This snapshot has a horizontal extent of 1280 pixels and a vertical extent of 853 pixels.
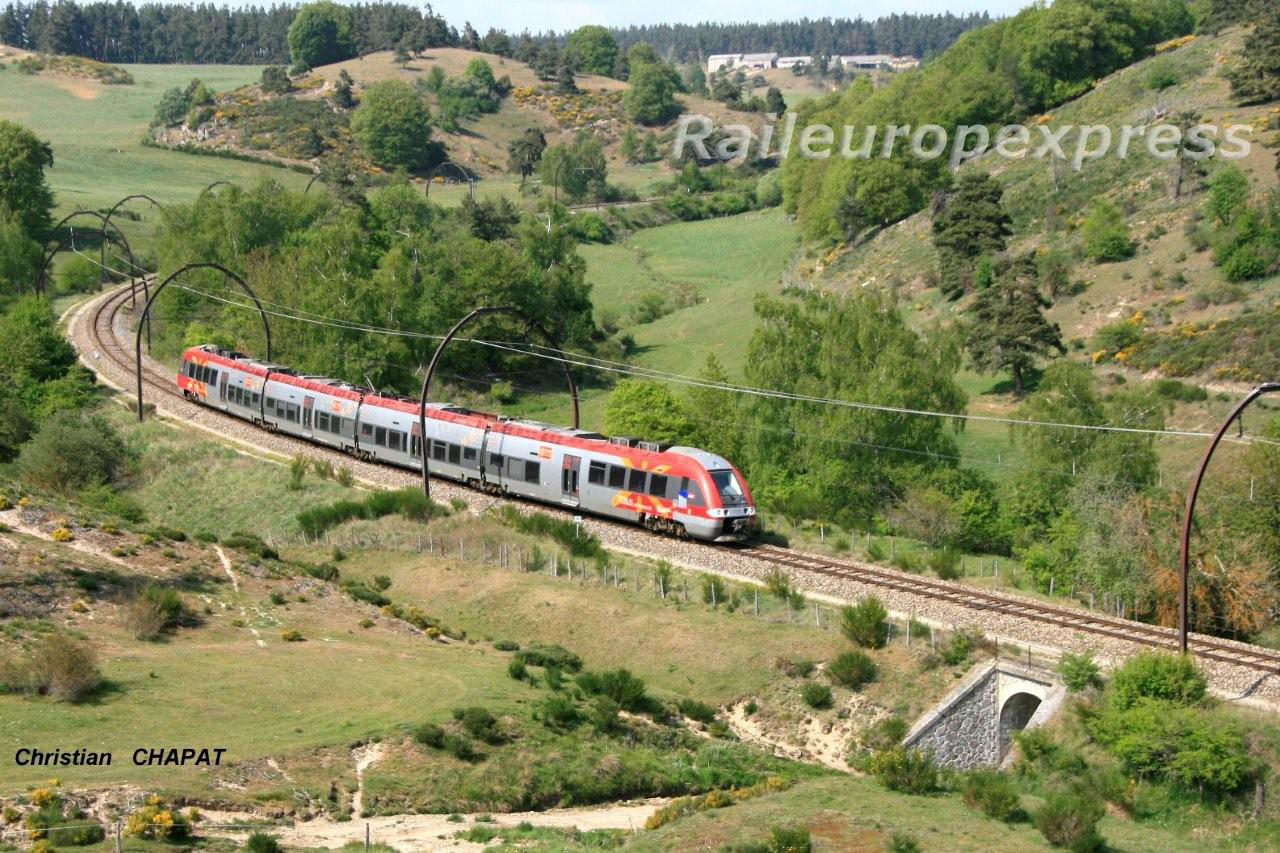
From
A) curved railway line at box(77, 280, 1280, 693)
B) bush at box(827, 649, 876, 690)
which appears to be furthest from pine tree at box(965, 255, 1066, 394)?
bush at box(827, 649, 876, 690)

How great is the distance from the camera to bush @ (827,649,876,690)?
35844mm

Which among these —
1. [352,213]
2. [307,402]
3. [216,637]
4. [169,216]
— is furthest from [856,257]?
[216,637]

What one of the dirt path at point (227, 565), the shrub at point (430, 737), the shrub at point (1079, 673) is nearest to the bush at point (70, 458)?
the dirt path at point (227, 565)

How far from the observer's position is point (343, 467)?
60.8 metres

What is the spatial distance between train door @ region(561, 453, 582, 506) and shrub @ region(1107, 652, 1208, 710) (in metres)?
22.3

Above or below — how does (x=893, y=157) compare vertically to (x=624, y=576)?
above

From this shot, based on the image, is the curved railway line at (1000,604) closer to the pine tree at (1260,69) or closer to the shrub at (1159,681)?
the shrub at (1159,681)

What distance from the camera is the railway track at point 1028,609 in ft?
113

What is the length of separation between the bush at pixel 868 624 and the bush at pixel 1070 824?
990cm

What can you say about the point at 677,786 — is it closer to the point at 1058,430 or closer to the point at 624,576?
→ the point at 624,576

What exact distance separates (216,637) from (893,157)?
9506 cm

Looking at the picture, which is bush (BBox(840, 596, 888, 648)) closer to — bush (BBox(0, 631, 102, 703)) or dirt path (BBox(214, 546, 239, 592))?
bush (BBox(0, 631, 102, 703))

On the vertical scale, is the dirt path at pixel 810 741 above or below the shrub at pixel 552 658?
below

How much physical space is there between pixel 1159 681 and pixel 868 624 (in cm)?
814
